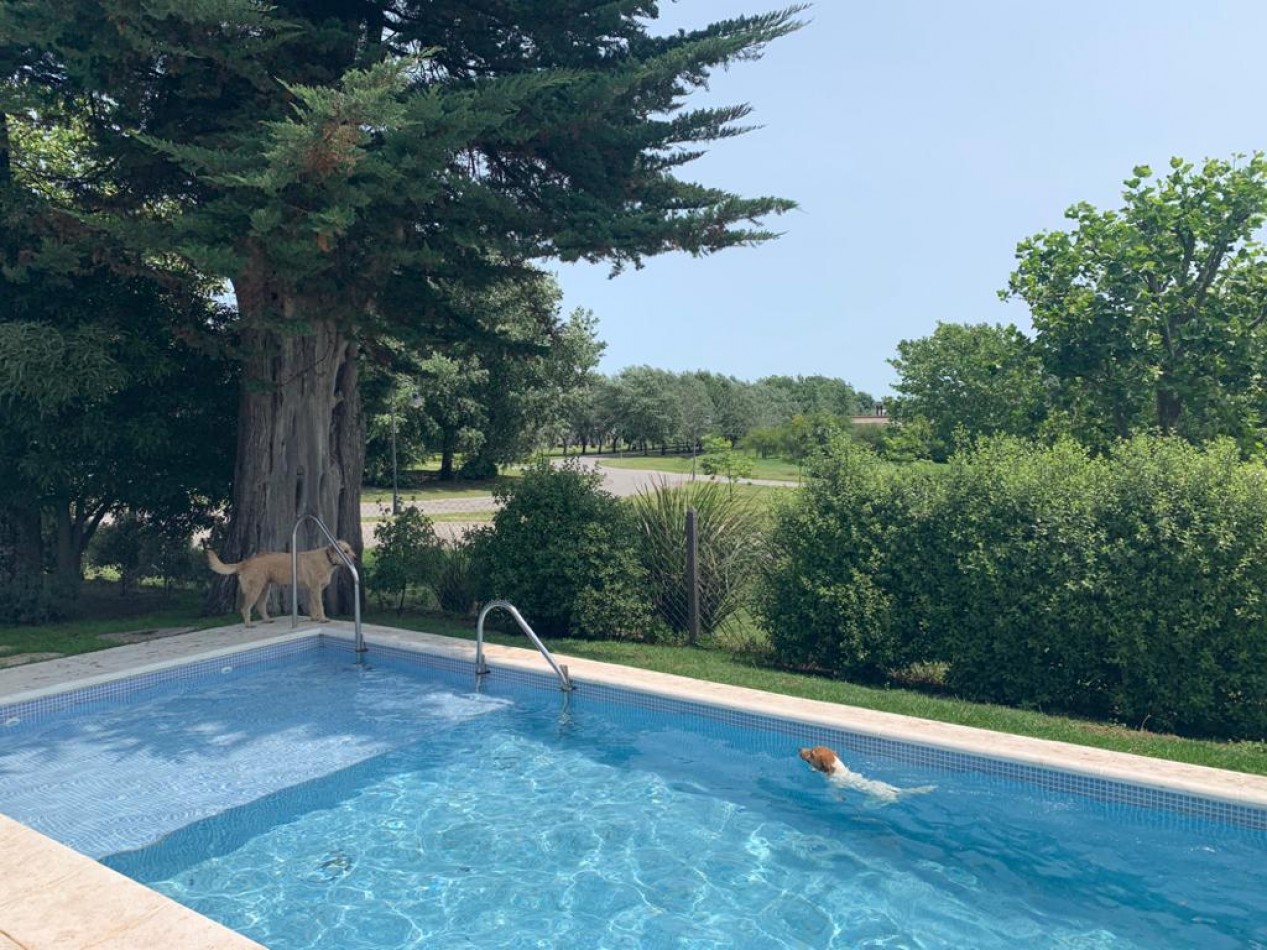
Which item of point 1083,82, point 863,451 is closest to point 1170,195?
point 1083,82

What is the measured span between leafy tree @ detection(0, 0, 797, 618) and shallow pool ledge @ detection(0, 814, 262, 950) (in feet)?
16.8

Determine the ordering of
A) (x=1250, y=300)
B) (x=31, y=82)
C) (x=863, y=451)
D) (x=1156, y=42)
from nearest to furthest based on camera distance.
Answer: (x=863, y=451)
(x=31, y=82)
(x=1156, y=42)
(x=1250, y=300)

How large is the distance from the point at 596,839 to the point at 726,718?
5.68ft

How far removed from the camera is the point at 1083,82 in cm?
1328

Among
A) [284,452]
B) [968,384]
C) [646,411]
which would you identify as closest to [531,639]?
[284,452]

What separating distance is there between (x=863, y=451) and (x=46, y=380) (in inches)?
316

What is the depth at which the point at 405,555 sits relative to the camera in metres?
11.4

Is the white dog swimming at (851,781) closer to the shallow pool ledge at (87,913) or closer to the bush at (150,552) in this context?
the shallow pool ledge at (87,913)

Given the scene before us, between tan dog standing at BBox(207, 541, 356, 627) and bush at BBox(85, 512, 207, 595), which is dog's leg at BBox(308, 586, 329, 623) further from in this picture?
bush at BBox(85, 512, 207, 595)

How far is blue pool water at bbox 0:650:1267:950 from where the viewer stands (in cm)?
449

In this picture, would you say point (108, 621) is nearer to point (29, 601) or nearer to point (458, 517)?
point (29, 601)

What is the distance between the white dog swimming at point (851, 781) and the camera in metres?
5.77

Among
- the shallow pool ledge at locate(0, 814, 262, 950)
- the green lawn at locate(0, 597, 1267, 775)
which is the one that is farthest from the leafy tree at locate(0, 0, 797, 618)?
the shallow pool ledge at locate(0, 814, 262, 950)

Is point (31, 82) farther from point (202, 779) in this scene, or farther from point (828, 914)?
point (828, 914)
